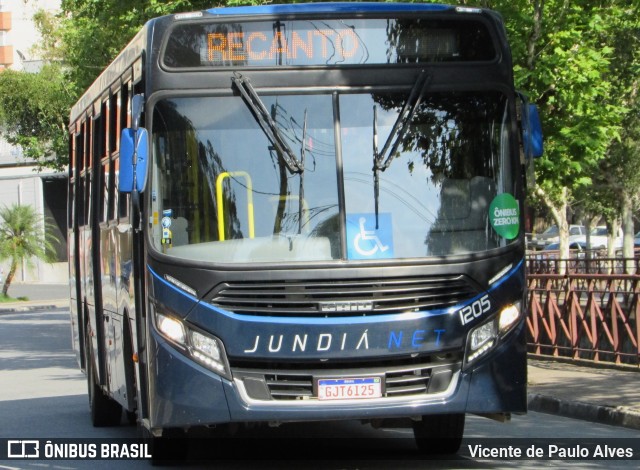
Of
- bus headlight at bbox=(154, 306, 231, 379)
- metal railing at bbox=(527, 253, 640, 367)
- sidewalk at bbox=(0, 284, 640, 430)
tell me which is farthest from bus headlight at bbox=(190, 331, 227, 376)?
metal railing at bbox=(527, 253, 640, 367)

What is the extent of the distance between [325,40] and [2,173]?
190ft

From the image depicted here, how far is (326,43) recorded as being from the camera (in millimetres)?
8344

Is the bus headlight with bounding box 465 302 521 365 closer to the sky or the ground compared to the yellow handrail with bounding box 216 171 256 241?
closer to the ground

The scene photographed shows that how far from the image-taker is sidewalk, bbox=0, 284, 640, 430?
12008 millimetres

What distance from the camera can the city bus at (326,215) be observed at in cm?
776

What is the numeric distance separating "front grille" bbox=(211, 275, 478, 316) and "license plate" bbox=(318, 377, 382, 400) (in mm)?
424

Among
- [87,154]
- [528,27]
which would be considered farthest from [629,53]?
[87,154]

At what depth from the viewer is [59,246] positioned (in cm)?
6738

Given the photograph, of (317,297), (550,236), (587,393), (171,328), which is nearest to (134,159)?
(171,328)

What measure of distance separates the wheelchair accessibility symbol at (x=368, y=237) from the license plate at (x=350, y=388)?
79cm

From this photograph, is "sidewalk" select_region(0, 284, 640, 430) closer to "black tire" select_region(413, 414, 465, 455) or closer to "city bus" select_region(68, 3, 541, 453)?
"black tire" select_region(413, 414, 465, 455)

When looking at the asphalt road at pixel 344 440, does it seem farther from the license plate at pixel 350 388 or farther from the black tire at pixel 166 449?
the license plate at pixel 350 388

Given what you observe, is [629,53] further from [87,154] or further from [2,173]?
[2,173]

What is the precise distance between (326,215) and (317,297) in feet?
1.82
